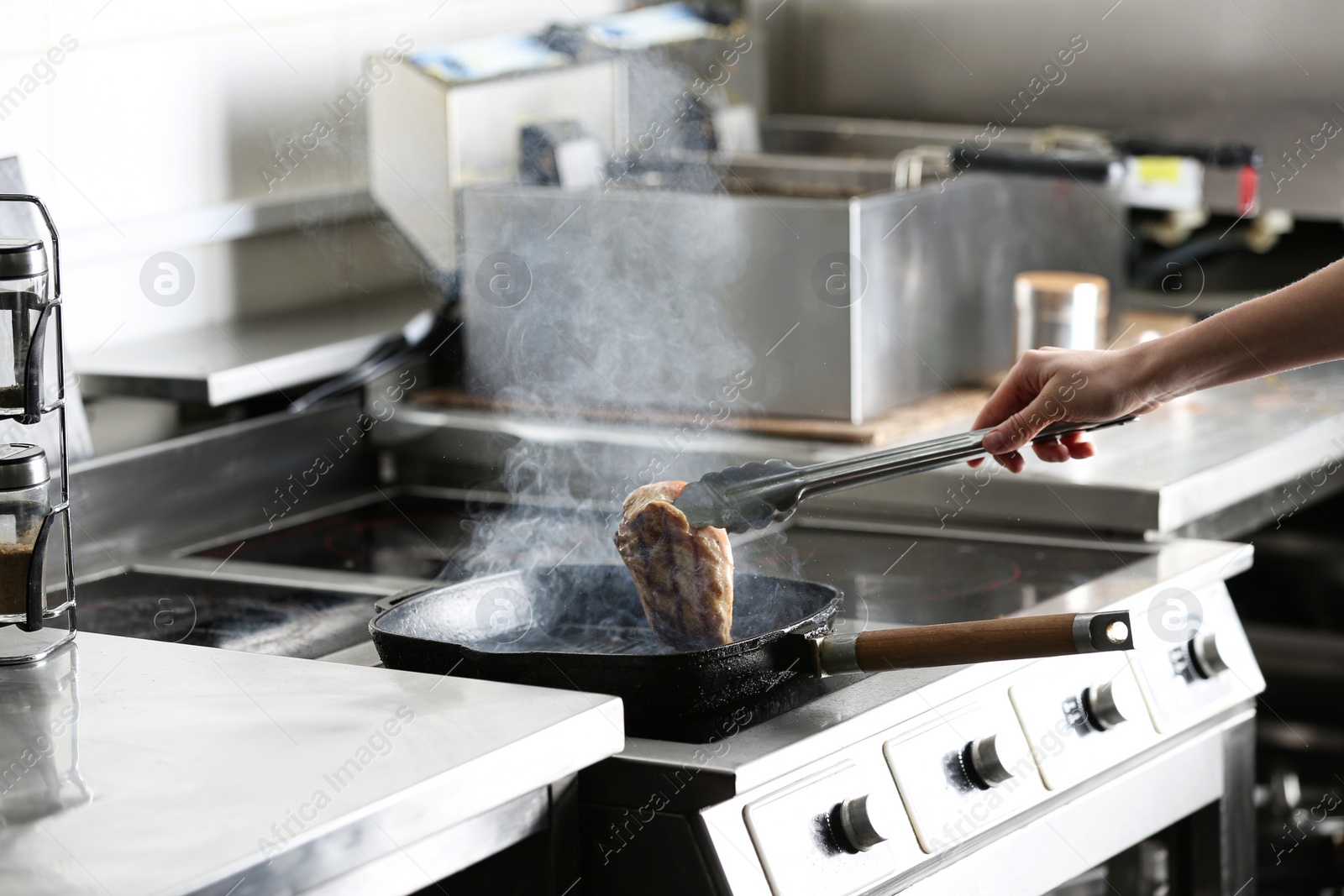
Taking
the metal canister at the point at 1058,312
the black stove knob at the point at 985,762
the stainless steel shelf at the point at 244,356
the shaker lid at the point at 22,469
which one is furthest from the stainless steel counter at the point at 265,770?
the metal canister at the point at 1058,312

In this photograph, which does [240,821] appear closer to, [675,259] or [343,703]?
[343,703]

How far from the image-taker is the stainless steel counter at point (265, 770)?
93 cm

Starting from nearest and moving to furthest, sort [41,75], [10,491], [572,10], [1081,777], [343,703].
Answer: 1. [343,703]
2. [10,491]
3. [1081,777]
4. [41,75]
5. [572,10]

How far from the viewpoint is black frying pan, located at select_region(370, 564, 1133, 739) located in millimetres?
1220

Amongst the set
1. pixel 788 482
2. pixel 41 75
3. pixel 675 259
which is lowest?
pixel 788 482

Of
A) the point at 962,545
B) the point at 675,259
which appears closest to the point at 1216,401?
the point at 962,545

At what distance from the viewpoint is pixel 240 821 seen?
959mm

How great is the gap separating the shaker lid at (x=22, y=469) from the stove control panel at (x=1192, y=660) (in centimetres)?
99

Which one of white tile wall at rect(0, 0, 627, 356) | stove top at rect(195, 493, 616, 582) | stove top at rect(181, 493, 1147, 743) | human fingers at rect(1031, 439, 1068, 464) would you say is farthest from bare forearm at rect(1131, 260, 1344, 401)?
white tile wall at rect(0, 0, 627, 356)

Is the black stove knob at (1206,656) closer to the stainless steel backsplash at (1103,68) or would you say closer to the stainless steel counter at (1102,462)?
the stainless steel counter at (1102,462)

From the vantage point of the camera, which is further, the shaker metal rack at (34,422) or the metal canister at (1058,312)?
the metal canister at (1058,312)

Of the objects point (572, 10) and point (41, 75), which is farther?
point (572, 10)

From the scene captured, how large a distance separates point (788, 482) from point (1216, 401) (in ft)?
3.50

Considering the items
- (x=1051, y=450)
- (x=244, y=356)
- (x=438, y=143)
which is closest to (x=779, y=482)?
(x=1051, y=450)
